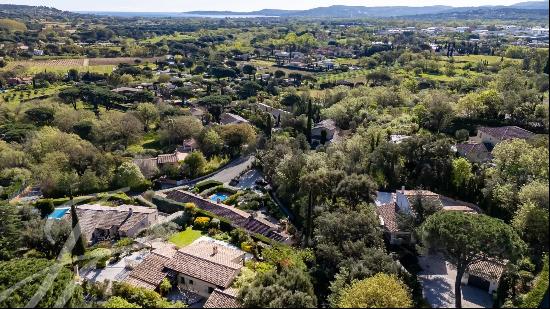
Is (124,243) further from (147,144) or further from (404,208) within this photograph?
(147,144)

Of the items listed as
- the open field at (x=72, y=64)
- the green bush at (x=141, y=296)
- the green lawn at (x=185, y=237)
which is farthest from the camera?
the open field at (x=72, y=64)

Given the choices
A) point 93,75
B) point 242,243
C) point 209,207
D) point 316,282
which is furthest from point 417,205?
point 93,75

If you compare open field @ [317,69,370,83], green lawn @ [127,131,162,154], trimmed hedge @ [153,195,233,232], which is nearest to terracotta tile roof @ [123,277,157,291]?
trimmed hedge @ [153,195,233,232]

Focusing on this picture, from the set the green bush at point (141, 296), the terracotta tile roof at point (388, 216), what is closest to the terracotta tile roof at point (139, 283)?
the green bush at point (141, 296)

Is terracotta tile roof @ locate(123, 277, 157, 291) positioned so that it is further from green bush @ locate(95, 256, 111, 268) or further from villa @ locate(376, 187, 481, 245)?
villa @ locate(376, 187, 481, 245)

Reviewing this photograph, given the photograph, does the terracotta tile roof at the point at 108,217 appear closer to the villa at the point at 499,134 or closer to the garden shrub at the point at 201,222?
the garden shrub at the point at 201,222

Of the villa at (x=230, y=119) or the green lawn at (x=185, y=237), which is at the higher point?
the villa at (x=230, y=119)
